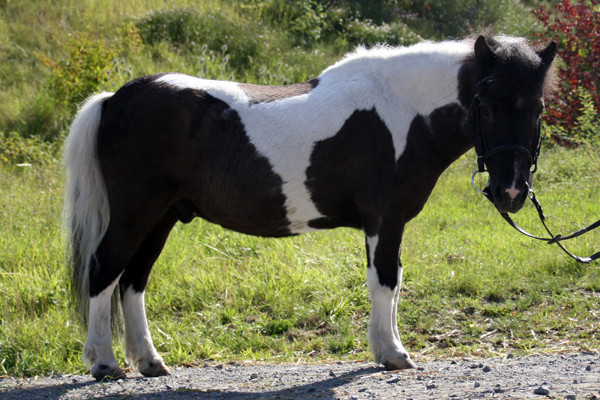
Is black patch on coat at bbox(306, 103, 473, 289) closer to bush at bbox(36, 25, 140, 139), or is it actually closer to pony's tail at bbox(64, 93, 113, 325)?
pony's tail at bbox(64, 93, 113, 325)

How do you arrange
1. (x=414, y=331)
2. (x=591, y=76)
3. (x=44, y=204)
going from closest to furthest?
1. (x=414, y=331)
2. (x=44, y=204)
3. (x=591, y=76)

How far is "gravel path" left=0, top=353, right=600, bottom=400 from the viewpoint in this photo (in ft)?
11.7

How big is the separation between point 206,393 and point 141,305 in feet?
2.99

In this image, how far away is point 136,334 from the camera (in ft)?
14.8

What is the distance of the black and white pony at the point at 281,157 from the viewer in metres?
4.20

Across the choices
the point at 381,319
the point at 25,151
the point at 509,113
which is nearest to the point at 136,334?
the point at 381,319

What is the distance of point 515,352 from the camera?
4.81 metres

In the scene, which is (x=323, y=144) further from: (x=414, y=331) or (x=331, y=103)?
(x=414, y=331)

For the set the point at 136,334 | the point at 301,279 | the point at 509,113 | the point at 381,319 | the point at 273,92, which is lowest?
the point at 301,279

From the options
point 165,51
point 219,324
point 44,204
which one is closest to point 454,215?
point 219,324

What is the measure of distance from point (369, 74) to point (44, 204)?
454 cm

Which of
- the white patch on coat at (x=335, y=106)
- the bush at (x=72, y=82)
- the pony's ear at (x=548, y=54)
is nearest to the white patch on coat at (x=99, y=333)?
the white patch on coat at (x=335, y=106)

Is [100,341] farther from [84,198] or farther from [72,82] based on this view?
[72,82]

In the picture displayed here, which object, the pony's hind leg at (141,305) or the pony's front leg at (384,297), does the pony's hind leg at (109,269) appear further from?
the pony's front leg at (384,297)
